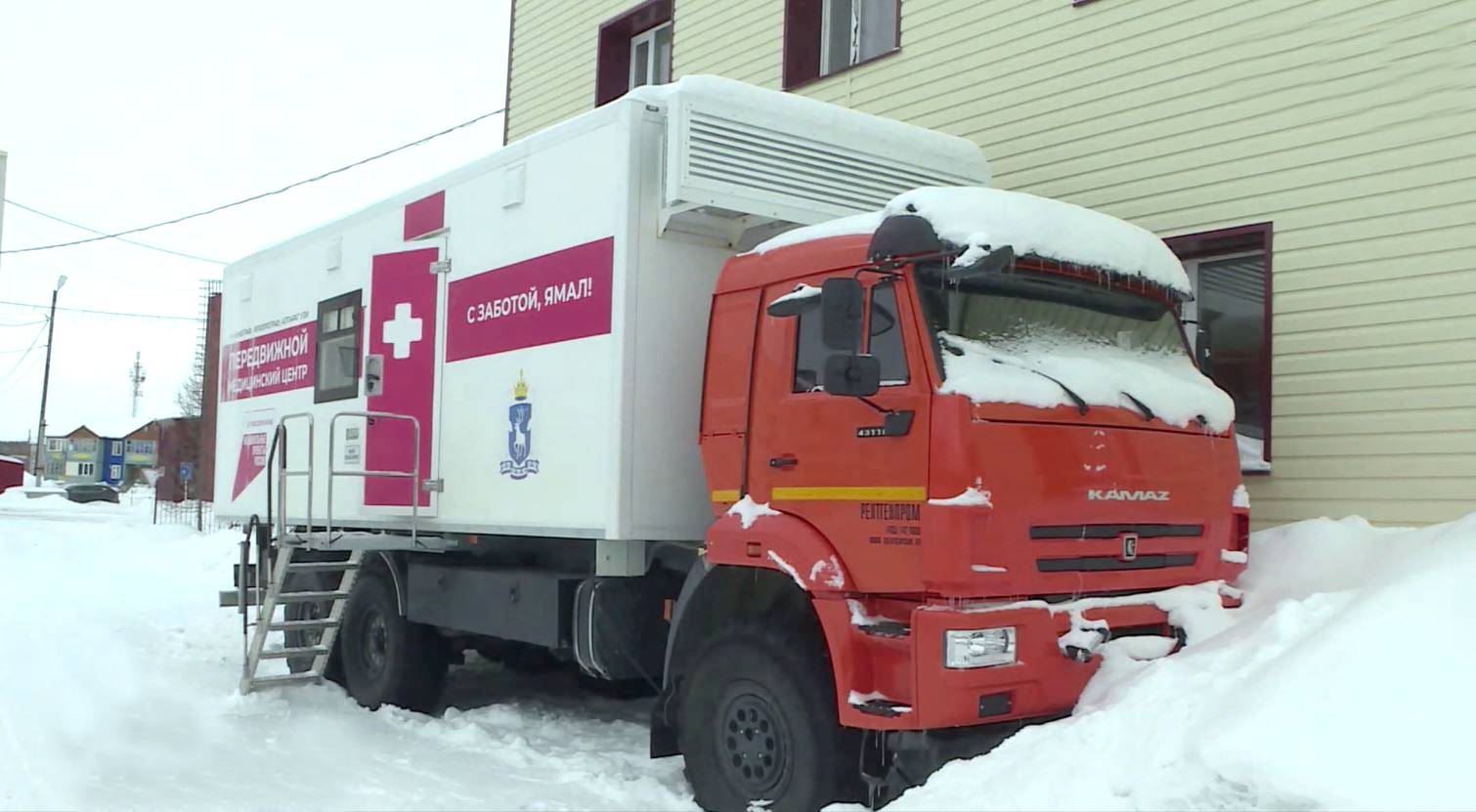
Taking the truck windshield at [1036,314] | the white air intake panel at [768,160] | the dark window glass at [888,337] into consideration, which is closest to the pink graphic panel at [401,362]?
the white air intake panel at [768,160]

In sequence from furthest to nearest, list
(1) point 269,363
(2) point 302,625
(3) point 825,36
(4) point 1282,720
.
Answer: (3) point 825,36, (1) point 269,363, (2) point 302,625, (4) point 1282,720

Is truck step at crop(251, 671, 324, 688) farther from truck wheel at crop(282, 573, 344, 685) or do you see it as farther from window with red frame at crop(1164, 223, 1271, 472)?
window with red frame at crop(1164, 223, 1271, 472)

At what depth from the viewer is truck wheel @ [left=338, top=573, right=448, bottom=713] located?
860 cm

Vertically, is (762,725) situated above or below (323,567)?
below

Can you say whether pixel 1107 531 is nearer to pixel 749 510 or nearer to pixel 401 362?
pixel 749 510

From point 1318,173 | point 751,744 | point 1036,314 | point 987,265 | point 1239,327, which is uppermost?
point 1318,173

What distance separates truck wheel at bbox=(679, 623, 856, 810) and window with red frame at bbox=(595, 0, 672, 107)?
934cm

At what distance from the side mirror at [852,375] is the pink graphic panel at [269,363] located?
18.9ft

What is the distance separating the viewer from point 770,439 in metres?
5.79

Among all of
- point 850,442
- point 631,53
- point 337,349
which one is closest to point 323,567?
point 337,349

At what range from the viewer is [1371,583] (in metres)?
5.63

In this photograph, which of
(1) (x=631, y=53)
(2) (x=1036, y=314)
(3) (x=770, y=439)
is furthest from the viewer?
(1) (x=631, y=53)

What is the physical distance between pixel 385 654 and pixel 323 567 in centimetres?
81

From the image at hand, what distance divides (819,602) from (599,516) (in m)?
1.60
